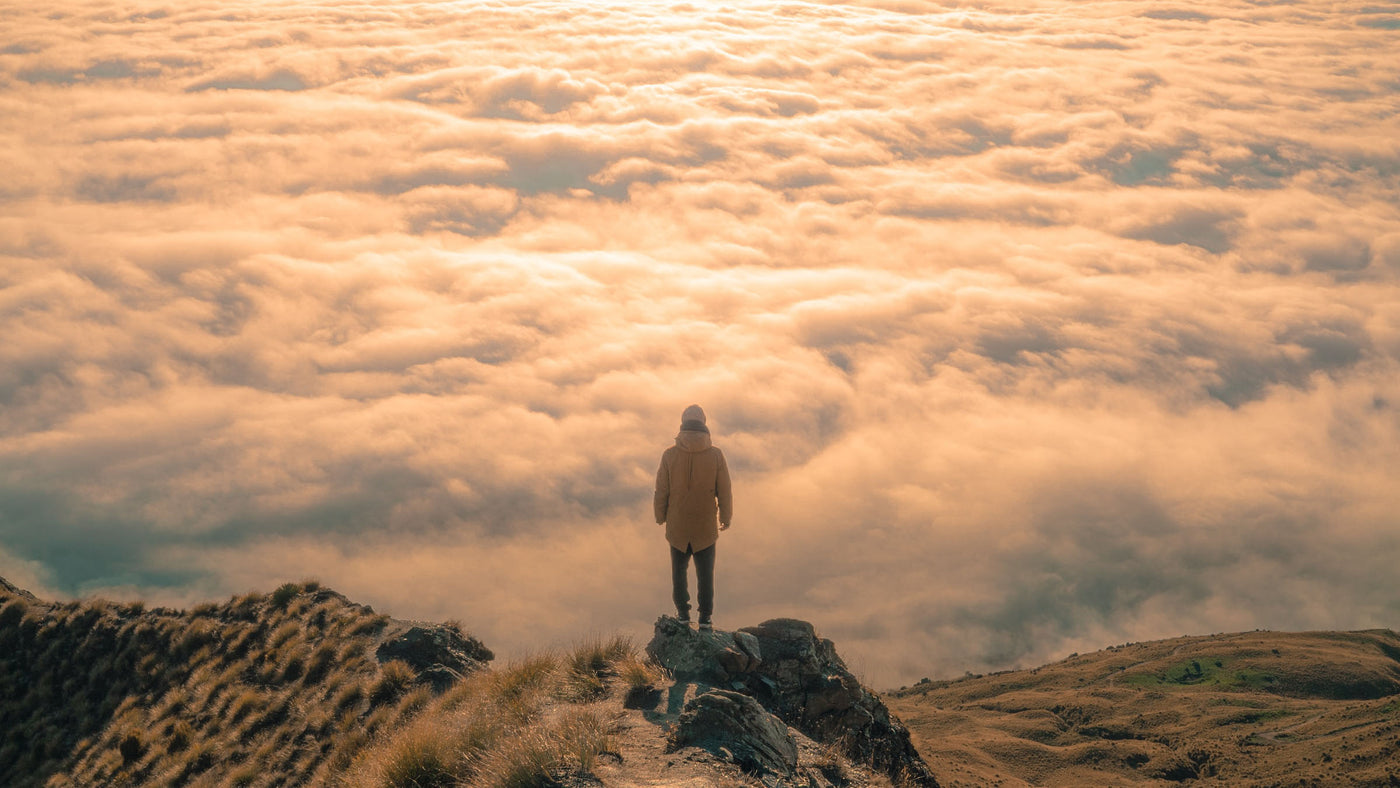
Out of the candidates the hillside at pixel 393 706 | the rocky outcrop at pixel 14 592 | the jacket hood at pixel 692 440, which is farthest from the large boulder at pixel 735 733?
the rocky outcrop at pixel 14 592

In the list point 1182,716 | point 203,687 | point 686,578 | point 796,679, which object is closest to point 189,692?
point 203,687

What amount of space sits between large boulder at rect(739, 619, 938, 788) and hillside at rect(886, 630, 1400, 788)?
538 cm

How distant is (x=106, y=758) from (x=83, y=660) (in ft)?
17.4

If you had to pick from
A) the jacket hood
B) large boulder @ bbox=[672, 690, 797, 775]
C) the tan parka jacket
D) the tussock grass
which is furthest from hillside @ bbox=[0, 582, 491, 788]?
large boulder @ bbox=[672, 690, 797, 775]

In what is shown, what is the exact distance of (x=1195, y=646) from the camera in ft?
275

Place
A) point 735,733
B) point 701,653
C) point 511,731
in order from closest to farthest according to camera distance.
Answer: point 735,733, point 511,731, point 701,653

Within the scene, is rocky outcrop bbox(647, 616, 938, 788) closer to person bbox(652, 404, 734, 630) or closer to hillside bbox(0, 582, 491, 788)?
person bbox(652, 404, 734, 630)

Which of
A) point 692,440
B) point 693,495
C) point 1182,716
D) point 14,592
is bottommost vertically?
point 1182,716

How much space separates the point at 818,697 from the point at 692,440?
13.4 feet

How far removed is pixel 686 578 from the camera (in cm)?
1312

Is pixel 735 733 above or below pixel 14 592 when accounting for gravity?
above

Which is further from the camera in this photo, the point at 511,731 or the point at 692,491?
the point at 692,491

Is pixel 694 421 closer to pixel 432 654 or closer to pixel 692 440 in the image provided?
pixel 692 440

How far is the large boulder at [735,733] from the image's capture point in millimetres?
9148
